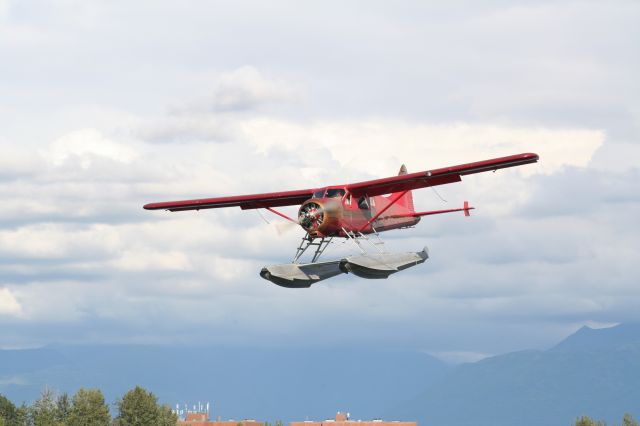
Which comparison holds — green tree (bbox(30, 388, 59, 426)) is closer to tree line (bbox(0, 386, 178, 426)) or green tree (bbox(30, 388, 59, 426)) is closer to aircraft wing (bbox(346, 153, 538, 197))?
tree line (bbox(0, 386, 178, 426))

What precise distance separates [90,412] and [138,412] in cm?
617

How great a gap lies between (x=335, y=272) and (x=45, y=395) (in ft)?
380

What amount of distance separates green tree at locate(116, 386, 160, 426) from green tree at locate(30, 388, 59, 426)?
9.03 metres

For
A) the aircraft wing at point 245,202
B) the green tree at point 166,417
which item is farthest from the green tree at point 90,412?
the aircraft wing at point 245,202

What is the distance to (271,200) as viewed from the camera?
66688mm

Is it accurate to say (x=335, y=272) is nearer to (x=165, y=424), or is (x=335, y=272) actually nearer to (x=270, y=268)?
(x=270, y=268)

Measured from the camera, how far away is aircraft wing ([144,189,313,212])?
6525 centimetres

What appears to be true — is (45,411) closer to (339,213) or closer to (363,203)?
(363,203)

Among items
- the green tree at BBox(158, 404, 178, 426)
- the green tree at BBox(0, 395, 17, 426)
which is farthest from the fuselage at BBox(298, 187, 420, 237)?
the green tree at BBox(0, 395, 17, 426)

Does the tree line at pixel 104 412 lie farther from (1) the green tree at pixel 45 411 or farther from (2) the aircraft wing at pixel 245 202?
(2) the aircraft wing at pixel 245 202

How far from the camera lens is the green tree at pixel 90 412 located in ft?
513

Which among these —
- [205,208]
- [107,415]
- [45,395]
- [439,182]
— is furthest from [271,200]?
[45,395]

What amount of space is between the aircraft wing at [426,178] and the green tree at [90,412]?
337 ft

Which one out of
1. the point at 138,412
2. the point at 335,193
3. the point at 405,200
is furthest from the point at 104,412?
the point at 335,193
